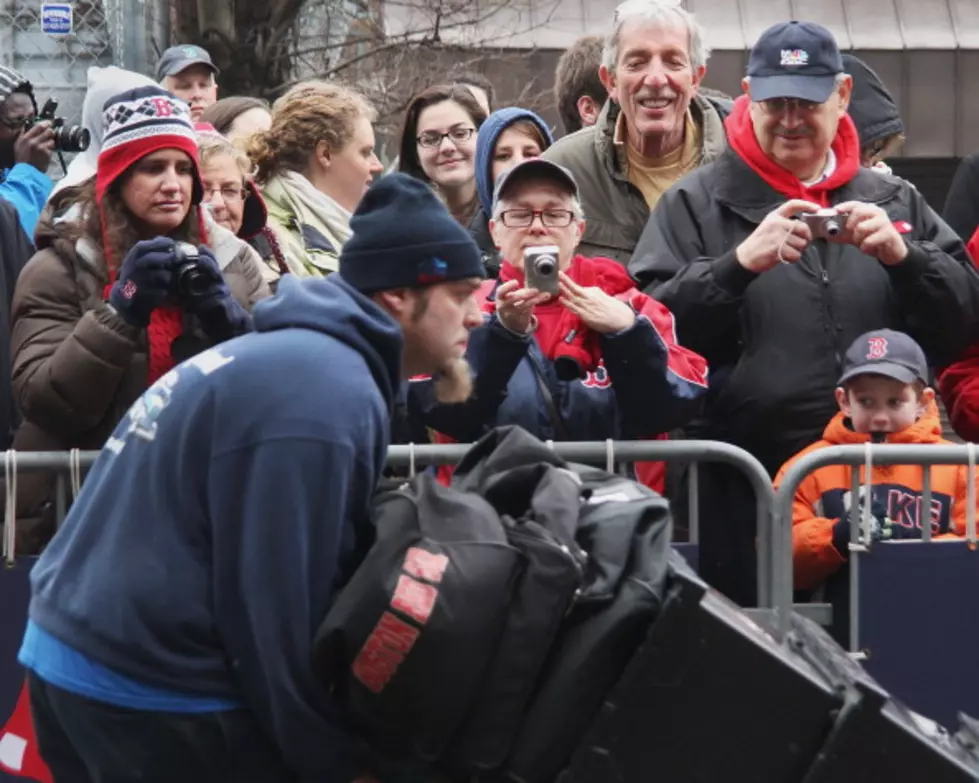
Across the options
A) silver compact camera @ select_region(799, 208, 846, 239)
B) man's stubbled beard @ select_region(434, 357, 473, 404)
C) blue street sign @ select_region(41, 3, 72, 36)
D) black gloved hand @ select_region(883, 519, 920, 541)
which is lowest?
black gloved hand @ select_region(883, 519, 920, 541)

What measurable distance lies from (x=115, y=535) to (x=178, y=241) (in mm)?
1804

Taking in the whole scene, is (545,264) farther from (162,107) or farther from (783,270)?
(162,107)

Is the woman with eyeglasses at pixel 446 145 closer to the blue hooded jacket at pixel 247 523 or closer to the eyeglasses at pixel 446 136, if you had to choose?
the eyeglasses at pixel 446 136

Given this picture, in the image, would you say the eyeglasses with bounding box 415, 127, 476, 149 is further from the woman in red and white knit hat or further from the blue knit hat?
the woman in red and white knit hat

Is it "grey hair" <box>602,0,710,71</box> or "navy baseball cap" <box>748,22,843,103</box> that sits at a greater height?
"grey hair" <box>602,0,710,71</box>

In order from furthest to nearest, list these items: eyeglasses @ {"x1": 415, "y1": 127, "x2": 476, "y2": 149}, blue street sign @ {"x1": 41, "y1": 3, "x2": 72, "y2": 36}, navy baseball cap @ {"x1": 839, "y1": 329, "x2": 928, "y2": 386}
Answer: blue street sign @ {"x1": 41, "y1": 3, "x2": 72, "y2": 36}
eyeglasses @ {"x1": 415, "y1": 127, "x2": 476, "y2": 149}
navy baseball cap @ {"x1": 839, "y1": 329, "x2": 928, "y2": 386}

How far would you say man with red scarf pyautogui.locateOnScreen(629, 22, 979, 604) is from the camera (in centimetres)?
571

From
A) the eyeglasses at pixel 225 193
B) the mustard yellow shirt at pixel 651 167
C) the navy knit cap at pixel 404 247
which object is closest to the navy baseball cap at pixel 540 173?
the mustard yellow shirt at pixel 651 167

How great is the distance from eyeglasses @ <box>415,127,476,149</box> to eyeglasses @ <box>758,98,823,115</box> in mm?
1279

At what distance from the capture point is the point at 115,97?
19.0ft

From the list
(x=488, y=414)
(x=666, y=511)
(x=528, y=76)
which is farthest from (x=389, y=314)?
(x=528, y=76)

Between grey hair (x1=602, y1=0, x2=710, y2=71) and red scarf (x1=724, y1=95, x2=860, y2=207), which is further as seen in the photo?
grey hair (x1=602, y1=0, x2=710, y2=71)

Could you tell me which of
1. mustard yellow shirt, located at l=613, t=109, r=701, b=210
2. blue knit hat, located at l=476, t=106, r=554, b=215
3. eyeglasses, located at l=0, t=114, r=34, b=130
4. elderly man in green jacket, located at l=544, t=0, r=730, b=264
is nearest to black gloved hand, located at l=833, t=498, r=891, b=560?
elderly man in green jacket, located at l=544, t=0, r=730, b=264

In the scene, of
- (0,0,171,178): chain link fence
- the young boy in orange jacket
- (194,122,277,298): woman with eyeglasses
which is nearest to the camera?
the young boy in orange jacket
